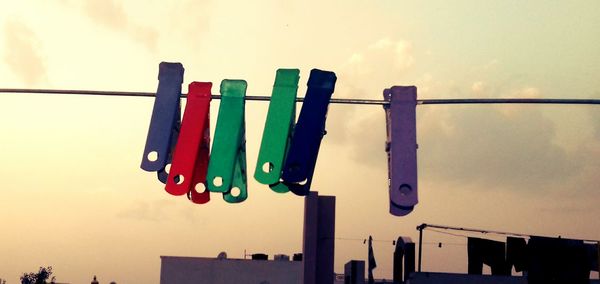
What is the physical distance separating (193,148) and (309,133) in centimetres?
115

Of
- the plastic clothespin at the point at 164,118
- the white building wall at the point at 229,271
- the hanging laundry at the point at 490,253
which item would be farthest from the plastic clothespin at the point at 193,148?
the white building wall at the point at 229,271

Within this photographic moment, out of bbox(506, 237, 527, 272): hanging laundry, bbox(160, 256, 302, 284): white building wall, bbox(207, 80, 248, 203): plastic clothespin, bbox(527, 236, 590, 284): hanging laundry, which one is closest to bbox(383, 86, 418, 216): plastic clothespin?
bbox(207, 80, 248, 203): plastic clothespin

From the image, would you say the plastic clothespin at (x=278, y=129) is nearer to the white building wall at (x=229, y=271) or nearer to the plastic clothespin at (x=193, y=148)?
the plastic clothespin at (x=193, y=148)

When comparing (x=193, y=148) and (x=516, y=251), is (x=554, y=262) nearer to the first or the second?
(x=193, y=148)

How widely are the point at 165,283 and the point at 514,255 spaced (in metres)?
22.5

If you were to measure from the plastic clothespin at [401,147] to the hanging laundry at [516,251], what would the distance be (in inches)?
1098

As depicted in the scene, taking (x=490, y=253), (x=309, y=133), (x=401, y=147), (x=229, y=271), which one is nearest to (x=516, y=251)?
(x=490, y=253)

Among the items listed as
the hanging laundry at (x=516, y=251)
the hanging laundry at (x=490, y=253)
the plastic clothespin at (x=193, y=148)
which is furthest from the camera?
the hanging laundry at (x=490, y=253)

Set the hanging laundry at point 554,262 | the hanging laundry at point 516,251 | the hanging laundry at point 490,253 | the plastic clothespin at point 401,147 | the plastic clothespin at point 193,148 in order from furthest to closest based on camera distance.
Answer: the hanging laundry at point 490,253, the hanging laundry at point 516,251, the hanging laundry at point 554,262, the plastic clothespin at point 193,148, the plastic clothespin at point 401,147

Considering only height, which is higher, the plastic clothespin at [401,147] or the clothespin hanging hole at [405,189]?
the plastic clothespin at [401,147]

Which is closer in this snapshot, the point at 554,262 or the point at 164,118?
the point at 164,118

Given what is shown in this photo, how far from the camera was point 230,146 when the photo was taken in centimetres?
871

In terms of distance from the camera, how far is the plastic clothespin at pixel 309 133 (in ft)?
27.6

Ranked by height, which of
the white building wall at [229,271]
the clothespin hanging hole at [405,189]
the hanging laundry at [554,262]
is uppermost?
the white building wall at [229,271]
